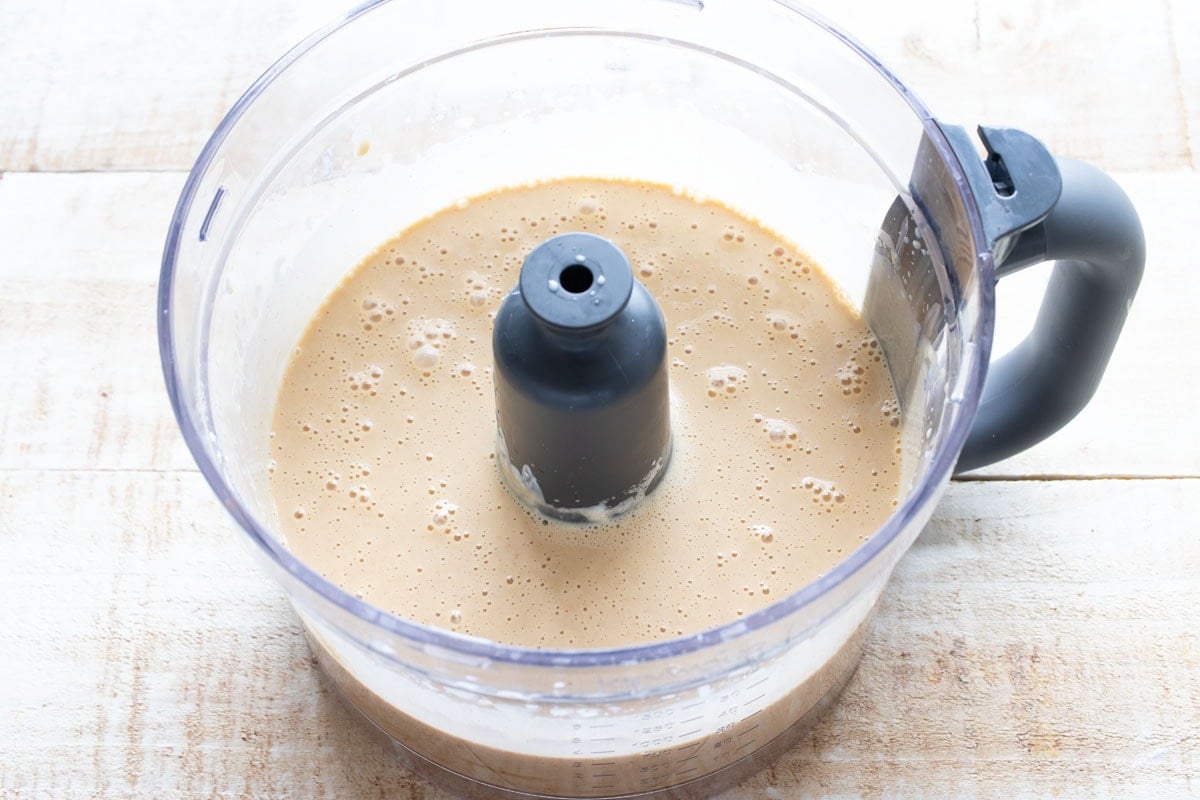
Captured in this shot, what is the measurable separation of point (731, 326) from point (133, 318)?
49cm

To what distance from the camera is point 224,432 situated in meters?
0.96

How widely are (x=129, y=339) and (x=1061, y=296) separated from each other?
72cm

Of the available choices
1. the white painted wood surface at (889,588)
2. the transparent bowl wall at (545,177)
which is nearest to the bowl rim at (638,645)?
the transparent bowl wall at (545,177)

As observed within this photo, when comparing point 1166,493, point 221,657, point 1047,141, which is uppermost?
point 1047,141

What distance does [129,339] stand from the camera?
115cm

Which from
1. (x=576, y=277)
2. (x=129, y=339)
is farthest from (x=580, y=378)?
(x=129, y=339)

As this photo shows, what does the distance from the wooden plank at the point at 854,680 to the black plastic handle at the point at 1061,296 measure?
11 cm

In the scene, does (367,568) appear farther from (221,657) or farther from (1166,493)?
(1166,493)

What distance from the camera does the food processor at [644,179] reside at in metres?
0.82

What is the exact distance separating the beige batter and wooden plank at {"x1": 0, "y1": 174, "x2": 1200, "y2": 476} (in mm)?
164

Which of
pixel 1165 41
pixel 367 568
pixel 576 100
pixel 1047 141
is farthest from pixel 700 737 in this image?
pixel 1165 41

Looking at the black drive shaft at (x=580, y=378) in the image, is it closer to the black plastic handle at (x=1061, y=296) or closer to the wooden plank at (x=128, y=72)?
the black plastic handle at (x=1061, y=296)

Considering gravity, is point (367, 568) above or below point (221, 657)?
above

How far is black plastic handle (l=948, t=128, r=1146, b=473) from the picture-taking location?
2.79 feet
